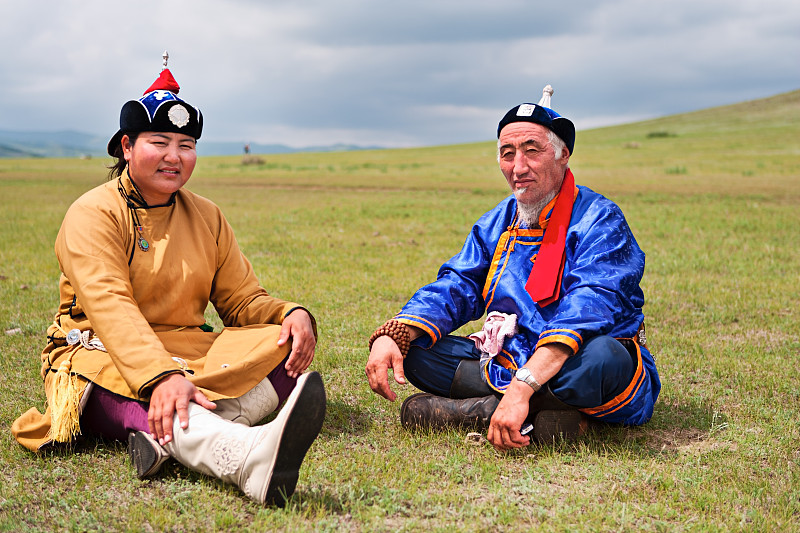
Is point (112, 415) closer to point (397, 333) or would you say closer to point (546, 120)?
point (397, 333)

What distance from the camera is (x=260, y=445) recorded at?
3033mm

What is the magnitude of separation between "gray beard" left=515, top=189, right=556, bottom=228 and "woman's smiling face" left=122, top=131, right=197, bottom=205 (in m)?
1.84

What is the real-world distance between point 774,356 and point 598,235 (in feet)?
9.39

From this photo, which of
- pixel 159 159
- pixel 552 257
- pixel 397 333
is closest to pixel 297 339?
pixel 397 333

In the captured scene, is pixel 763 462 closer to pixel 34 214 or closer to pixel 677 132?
pixel 34 214

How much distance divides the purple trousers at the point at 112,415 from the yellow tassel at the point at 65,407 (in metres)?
0.08

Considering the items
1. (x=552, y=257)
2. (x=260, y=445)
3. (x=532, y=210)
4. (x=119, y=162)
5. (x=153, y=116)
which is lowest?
(x=260, y=445)

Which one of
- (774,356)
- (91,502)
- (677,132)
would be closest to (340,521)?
(91,502)

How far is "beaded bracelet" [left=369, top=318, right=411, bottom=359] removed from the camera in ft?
13.6

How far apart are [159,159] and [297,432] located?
169 centimetres

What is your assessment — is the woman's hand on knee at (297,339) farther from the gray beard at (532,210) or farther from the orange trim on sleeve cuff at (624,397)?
the orange trim on sleeve cuff at (624,397)

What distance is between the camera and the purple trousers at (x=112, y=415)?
360cm

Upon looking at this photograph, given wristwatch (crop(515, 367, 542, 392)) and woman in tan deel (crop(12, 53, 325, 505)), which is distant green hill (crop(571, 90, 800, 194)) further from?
woman in tan deel (crop(12, 53, 325, 505))

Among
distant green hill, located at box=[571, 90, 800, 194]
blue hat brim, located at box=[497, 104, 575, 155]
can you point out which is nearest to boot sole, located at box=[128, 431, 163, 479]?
blue hat brim, located at box=[497, 104, 575, 155]
